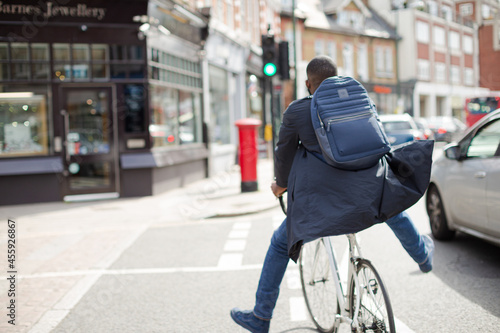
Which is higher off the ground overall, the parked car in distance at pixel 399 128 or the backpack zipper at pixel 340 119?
the parked car in distance at pixel 399 128

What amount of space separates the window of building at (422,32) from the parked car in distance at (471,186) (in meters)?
41.3

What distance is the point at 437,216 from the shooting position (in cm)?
657

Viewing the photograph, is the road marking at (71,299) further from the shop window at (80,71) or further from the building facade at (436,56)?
the building facade at (436,56)

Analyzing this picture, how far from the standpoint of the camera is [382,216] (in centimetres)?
→ 279

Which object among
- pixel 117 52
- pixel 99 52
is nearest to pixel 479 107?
pixel 117 52

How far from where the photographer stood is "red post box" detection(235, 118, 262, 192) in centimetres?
1217

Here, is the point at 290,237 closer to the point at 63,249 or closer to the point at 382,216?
the point at 382,216

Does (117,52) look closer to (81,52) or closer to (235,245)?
(81,52)

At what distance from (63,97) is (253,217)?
5.65 meters

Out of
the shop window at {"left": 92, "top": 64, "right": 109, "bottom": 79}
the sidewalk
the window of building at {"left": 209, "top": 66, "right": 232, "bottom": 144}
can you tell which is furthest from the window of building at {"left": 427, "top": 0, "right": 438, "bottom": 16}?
the shop window at {"left": 92, "top": 64, "right": 109, "bottom": 79}

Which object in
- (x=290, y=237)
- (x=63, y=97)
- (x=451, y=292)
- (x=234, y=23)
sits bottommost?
(x=451, y=292)

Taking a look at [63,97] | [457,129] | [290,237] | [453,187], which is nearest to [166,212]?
[63,97]

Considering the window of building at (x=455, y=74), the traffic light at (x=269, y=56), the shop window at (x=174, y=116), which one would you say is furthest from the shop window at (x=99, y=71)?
the window of building at (x=455, y=74)

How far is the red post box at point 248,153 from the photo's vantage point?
39.9 feet
